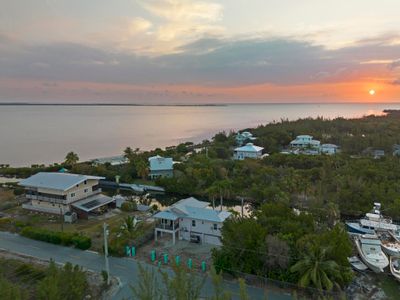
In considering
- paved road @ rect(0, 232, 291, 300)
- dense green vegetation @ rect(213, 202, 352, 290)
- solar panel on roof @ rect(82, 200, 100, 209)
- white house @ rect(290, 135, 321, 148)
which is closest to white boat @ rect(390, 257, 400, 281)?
dense green vegetation @ rect(213, 202, 352, 290)

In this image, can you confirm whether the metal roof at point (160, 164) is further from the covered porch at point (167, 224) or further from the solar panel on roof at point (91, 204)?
the covered porch at point (167, 224)

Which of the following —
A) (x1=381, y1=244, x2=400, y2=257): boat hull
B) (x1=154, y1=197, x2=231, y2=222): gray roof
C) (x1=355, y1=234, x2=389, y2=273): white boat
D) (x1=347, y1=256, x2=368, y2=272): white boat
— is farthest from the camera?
(x1=154, y1=197, x2=231, y2=222): gray roof

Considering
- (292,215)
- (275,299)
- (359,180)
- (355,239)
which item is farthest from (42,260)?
(359,180)

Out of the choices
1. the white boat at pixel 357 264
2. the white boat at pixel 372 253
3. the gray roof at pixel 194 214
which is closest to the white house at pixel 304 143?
the white boat at pixel 372 253

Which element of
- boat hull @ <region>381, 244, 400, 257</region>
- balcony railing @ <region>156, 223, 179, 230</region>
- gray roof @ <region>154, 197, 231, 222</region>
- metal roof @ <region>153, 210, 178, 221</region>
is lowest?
boat hull @ <region>381, 244, 400, 257</region>

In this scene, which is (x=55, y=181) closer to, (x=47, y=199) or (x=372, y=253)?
(x=47, y=199)

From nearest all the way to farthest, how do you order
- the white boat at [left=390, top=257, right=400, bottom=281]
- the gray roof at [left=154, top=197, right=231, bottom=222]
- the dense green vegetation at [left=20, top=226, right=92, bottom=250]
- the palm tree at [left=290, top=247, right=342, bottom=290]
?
the palm tree at [left=290, top=247, right=342, bottom=290] → the white boat at [left=390, top=257, right=400, bottom=281] → the dense green vegetation at [left=20, top=226, right=92, bottom=250] → the gray roof at [left=154, top=197, right=231, bottom=222]

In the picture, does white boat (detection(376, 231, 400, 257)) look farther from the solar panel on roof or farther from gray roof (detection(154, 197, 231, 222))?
the solar panel on roof
